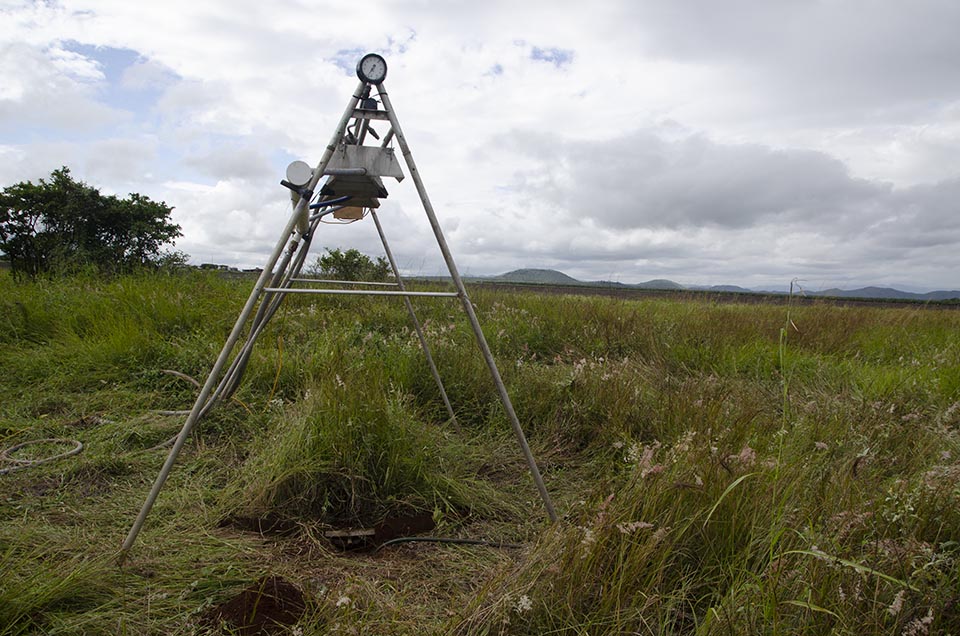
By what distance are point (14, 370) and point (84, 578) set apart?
145 inches

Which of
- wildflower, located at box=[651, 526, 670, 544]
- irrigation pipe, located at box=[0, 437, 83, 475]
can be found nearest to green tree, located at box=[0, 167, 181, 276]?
irrigation pipe, located at box=[0, 437, 83, 475]

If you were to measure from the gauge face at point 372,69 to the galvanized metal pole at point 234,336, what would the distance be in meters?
0.04

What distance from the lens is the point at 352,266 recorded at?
934 centimetres

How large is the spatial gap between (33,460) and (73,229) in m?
7.93

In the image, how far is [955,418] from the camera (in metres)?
3.27

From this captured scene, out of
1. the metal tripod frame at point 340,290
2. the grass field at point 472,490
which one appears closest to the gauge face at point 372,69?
the metal tripod frame at point 340,290

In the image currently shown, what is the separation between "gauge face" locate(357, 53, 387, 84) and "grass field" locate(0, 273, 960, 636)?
1.50m

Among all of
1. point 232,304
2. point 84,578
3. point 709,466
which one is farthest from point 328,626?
point 232,304

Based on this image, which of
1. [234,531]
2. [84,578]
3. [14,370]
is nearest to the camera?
[84,578]

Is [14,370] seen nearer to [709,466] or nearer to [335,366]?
[335,366]

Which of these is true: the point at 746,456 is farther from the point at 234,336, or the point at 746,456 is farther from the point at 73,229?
the point at 73,229

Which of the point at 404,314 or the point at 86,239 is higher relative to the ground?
the point at 86,239

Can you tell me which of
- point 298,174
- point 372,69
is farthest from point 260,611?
point 372,69

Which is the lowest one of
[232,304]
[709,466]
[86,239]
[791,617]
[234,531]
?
[234,531]
